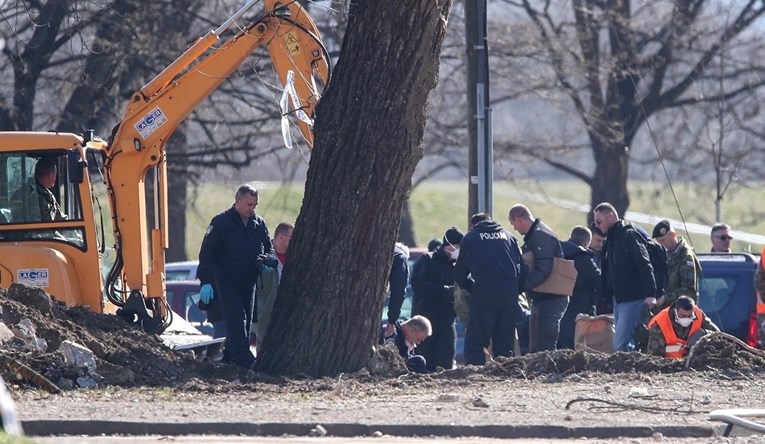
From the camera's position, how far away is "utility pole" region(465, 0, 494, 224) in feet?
48.2

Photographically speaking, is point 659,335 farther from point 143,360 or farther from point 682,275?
point 143,360

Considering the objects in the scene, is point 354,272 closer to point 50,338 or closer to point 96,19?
point 50,338

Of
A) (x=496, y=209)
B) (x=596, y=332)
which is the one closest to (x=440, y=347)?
(x=596, y=332)

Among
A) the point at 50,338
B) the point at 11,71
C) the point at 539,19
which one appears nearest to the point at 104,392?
the point at 50,338

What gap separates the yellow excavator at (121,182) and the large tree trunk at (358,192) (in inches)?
43.8

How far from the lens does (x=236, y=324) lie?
11.5 meters

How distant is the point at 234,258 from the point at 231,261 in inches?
2.1

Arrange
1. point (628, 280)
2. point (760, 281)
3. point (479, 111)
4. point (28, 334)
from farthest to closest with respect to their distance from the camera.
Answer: point (479, 111) → point (628, 280) → point (760, 281) → point (28, 334)

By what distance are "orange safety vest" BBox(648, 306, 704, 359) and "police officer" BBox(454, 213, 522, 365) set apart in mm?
1424

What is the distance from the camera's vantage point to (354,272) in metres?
10.5

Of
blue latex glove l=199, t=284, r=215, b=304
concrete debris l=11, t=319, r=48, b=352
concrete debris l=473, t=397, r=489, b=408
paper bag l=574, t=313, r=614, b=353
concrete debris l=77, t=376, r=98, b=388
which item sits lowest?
concrete debris l=473, t=397, r=489, b=408

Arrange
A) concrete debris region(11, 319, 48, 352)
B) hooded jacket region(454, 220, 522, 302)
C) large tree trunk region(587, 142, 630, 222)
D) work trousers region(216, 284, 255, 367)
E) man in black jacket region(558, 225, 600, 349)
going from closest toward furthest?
concrete debris region(11, 319, 48, 352), work trousers region(216, 284, 255, 367), hooded jacket region(454, 220, 522, 302), man in black jacket region(558, 225, 600, 349), large tree trunk region(587, 142, 630, 222)

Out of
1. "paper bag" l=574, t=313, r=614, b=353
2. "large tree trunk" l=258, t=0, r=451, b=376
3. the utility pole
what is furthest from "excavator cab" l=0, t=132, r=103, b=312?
the utility pole

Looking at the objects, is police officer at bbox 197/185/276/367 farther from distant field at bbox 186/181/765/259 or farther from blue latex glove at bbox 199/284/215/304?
distant field at bbox 186/181/765/259
